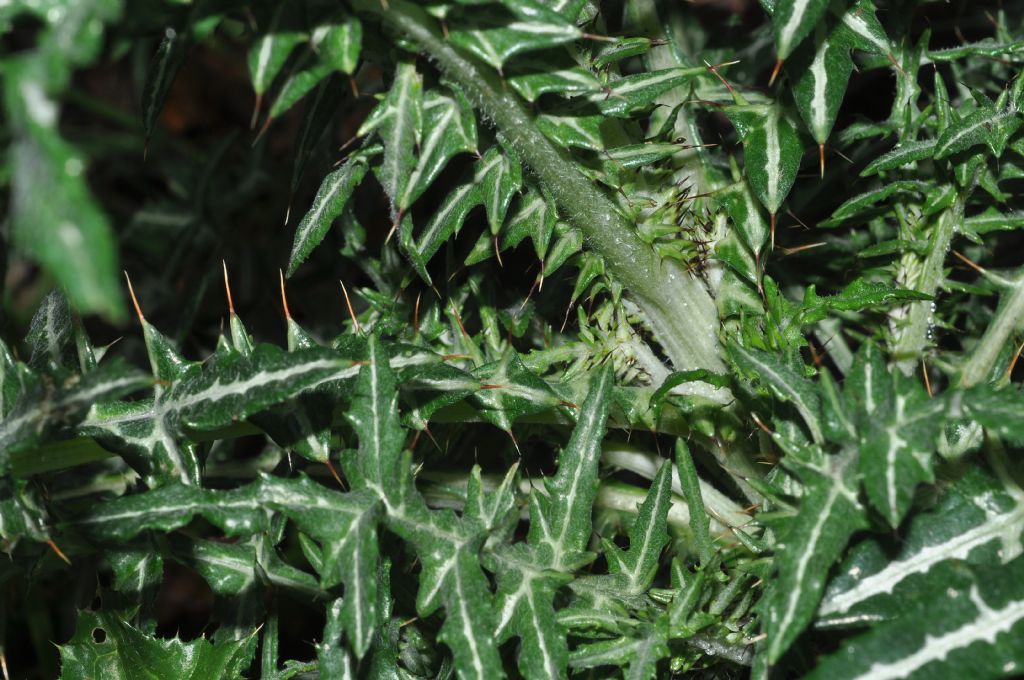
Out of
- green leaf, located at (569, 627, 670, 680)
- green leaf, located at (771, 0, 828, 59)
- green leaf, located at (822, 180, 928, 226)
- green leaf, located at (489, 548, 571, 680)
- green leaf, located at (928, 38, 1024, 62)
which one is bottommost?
green leaf, located at (569, 627, 670, 680)

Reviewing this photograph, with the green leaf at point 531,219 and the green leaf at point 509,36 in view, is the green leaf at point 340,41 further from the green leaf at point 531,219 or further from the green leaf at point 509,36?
the green leaf at point 531,219

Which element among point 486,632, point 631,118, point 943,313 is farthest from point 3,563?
point 943,313

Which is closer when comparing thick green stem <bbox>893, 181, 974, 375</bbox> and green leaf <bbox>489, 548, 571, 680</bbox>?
green leaf <bbox>489, 548, 571, 680</bbox>

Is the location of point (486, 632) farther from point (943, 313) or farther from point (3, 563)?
point (943, 313)

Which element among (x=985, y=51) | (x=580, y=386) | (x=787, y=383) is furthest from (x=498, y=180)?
(x=985, y=51)

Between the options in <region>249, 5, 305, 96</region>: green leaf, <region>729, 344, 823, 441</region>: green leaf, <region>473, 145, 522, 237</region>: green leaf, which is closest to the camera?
<region>249, 5, 305, 96</region>: green leaf

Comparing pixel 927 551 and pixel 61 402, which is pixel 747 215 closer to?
pixel 927 551

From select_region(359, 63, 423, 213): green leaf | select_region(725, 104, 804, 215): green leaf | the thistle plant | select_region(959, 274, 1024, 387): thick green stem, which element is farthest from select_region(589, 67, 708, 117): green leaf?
select_region(959, 274, 1024, 387): thick green stem

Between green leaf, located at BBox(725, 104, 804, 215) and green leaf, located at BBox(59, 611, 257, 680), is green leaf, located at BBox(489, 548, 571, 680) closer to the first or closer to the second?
green leaf, located at BBox(59, 611, 257, 680)
